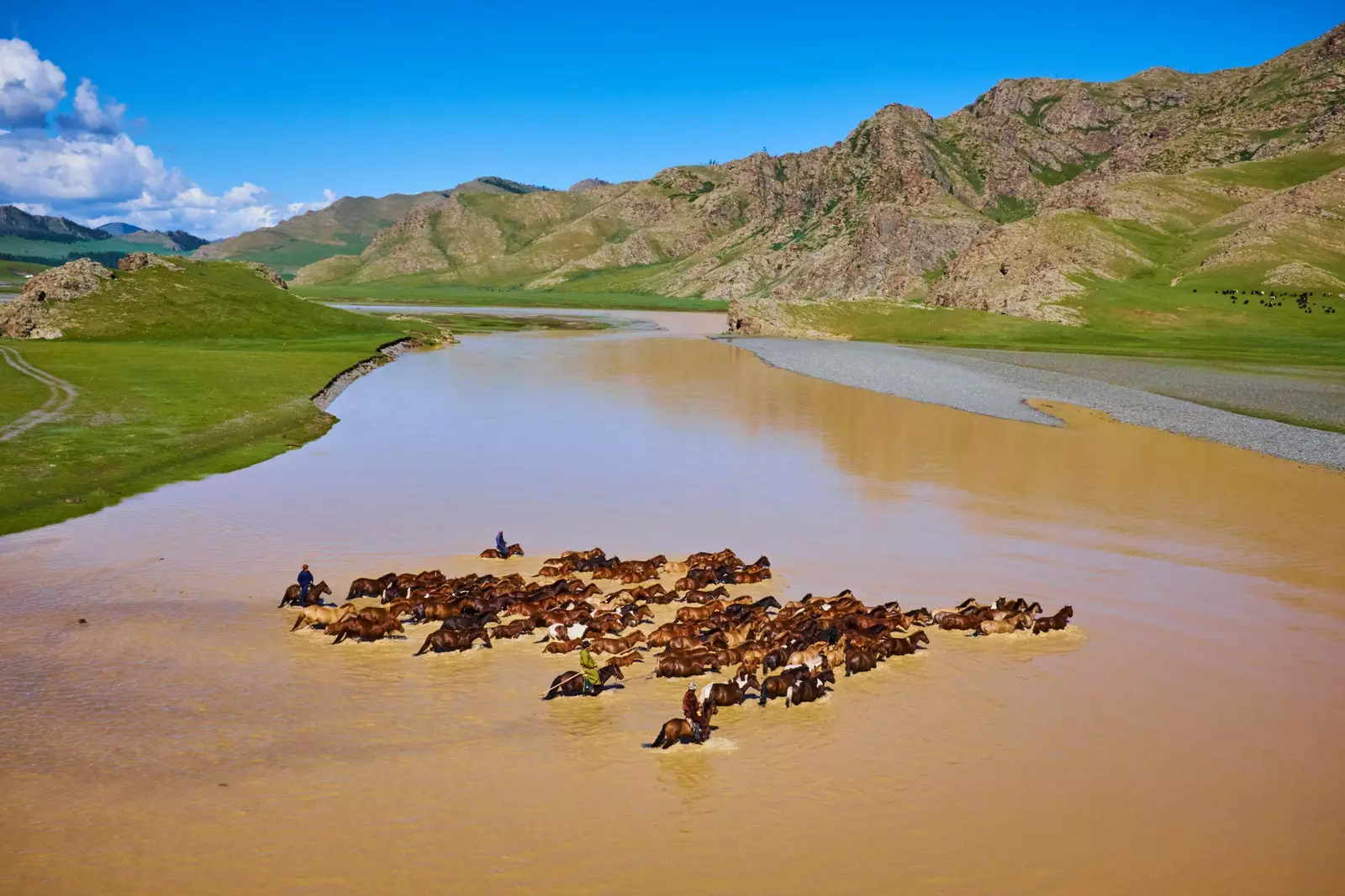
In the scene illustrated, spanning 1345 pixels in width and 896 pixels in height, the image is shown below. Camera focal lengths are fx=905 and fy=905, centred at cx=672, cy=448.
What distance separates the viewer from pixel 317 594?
21750 millimetres

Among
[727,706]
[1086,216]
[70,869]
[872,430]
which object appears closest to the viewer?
[70,869]

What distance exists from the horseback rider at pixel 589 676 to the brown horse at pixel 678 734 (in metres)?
2.12

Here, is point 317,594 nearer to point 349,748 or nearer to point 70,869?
point 349,748

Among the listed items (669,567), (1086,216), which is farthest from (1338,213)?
(669,567)

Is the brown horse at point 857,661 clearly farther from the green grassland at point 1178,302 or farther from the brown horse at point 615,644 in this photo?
the green grassland at point 1178,302

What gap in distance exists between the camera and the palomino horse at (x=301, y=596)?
71.0ft

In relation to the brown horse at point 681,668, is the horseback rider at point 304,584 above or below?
above

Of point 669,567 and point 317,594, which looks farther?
point 669,567

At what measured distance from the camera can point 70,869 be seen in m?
11.4

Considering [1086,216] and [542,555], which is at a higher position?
[1086,216]

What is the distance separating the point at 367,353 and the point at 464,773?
278 ft

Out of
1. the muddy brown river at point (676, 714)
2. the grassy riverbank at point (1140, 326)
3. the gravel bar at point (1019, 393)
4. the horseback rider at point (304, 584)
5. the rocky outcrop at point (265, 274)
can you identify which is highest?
the rocky outcrop at point (265, 274)

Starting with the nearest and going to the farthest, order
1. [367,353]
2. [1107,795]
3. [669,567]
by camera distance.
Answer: [1107,795]
[669,567]
[367,353]

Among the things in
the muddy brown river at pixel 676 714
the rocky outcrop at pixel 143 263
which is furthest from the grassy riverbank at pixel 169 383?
the muddy brown river at pixel 676 714
